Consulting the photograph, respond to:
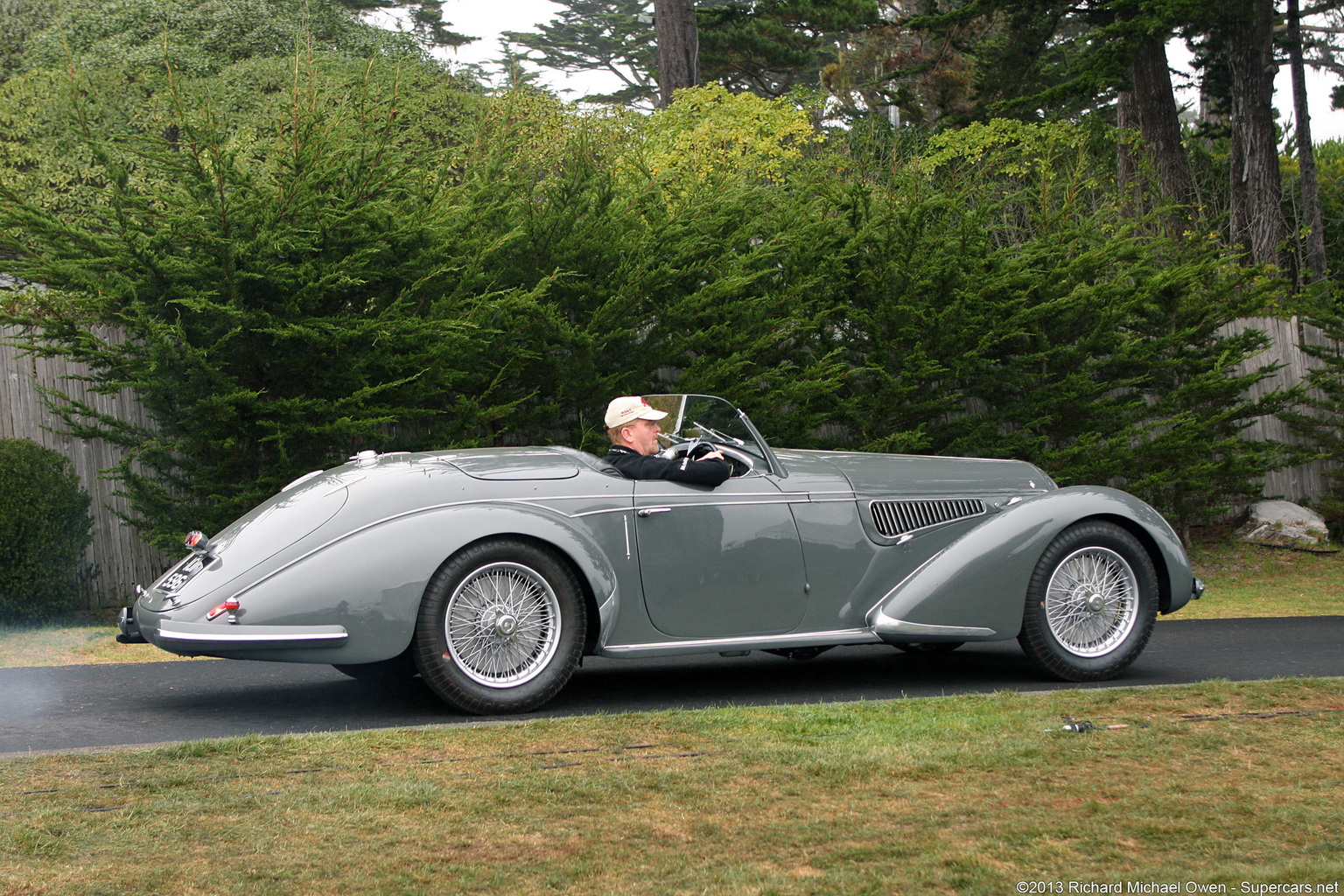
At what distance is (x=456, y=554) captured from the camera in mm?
5262

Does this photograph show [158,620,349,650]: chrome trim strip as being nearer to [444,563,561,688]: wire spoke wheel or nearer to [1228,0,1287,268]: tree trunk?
[444,563,561,688]: wire spoke wheel

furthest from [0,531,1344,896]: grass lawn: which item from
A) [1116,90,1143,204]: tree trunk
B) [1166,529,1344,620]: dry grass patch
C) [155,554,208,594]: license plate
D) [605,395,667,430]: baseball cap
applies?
[1116,90,1143,204]: tree trunk

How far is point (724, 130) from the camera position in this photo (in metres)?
19.6

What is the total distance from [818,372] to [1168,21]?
9813mm

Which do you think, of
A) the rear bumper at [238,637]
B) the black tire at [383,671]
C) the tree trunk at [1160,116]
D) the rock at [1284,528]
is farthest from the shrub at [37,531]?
the tree trunk at [1160,116]

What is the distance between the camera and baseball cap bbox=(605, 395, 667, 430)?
20.2 feet

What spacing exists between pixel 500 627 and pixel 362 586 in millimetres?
633

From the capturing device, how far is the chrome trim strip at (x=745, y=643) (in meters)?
5.58

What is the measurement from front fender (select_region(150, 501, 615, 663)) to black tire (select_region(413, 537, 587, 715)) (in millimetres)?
80

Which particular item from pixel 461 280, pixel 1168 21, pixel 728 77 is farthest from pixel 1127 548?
pixel 728 77

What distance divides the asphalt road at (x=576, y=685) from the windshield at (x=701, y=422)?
131 centimetres

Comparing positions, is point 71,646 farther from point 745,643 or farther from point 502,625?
point 745,643

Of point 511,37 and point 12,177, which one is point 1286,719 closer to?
point 12,177

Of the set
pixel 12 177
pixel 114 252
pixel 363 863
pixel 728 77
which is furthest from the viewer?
pixel 728 77
